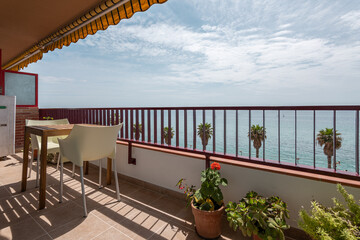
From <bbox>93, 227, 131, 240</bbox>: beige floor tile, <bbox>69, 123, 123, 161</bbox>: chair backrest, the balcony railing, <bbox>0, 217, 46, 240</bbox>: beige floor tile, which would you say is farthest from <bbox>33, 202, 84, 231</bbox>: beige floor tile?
the balcony railing

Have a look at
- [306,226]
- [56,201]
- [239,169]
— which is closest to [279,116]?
[239,169]

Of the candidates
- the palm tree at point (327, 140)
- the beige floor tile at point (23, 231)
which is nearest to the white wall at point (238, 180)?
the beige floor tile at point (23, 231)

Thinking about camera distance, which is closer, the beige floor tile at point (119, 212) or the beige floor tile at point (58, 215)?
the beige floor tile at point (58, 215)

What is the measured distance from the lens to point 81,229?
173 centimetres

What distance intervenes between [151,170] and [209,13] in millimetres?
6640

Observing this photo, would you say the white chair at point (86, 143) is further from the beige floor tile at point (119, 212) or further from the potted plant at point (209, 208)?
the potted plant at point (209, 208)

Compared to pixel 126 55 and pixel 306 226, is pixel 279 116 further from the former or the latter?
pixel 126 55

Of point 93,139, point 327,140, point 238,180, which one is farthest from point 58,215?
point 327,140

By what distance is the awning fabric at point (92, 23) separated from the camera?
2190 millimetres

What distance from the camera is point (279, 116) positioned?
5.92 feet

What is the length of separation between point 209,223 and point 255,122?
3.93ft

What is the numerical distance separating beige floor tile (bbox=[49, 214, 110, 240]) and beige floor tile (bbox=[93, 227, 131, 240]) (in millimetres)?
54

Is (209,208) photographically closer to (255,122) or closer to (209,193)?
(209,193)

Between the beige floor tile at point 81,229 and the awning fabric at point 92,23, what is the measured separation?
244cm
